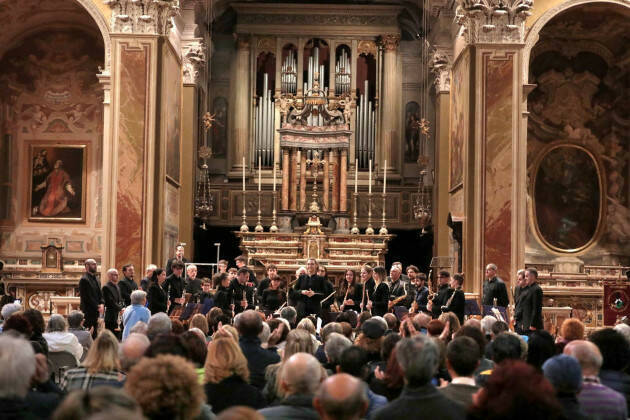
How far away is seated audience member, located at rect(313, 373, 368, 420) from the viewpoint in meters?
4.03

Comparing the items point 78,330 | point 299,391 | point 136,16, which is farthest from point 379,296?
point 299,391

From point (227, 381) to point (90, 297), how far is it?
27.3 ft

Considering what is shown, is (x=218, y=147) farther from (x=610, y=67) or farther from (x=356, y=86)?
(x=610, y=67)

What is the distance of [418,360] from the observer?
15.1ft

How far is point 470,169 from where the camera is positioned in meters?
18.0

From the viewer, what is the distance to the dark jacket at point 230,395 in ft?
18.4

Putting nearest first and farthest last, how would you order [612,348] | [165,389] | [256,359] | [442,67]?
[165,389]
[612,348]
[256,359]
[442,67]

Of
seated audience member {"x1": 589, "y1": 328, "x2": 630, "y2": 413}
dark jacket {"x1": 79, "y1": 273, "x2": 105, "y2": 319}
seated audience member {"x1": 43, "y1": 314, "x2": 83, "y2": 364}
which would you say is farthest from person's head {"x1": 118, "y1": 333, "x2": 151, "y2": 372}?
dark jacket {"x1": 79, "y1": 273, "x2": 105, "y2": 319}

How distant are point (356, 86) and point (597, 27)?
25.4 ft

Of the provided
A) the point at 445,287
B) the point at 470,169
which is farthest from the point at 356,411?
the point at 470,169

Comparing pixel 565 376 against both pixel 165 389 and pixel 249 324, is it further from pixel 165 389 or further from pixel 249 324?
pixel 249 324

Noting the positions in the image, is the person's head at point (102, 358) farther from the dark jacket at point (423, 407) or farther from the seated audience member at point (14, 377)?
the dark jacket at point (423, 407)

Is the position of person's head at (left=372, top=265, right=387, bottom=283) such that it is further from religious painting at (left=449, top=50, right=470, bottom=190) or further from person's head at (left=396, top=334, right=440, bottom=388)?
person's head at (left=396, top=334, right=440, bottom=388)

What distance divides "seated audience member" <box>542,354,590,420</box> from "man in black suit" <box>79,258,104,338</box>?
9.63 m
